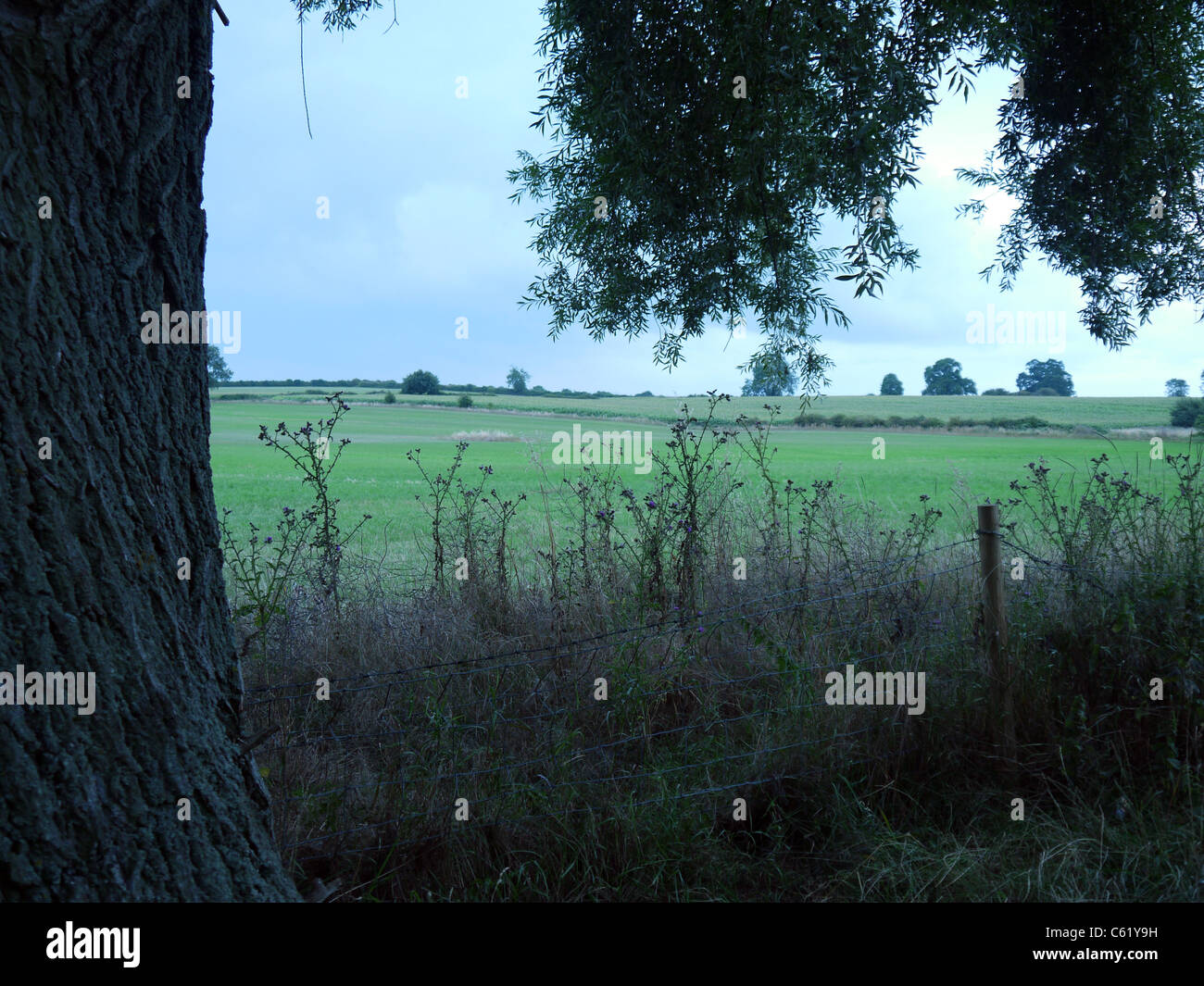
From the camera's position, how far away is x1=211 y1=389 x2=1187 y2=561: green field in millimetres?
12594

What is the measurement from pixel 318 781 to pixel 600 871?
1409 millimetres

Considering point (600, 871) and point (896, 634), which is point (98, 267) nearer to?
point (600, 871)

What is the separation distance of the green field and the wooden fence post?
188 centimetres

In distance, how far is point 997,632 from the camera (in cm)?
434

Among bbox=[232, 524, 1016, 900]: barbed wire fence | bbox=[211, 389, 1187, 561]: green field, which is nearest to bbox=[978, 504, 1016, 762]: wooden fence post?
bbox=[232, 524, 1016, 900]: barbed wire fence

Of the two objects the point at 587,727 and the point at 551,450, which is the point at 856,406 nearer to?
the point at 551,450

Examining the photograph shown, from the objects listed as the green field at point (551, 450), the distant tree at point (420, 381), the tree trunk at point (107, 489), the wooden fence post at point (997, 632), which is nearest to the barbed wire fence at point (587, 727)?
the wooden fence post at point (997, 632)

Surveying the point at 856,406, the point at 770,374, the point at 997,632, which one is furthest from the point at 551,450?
the point at 856,406

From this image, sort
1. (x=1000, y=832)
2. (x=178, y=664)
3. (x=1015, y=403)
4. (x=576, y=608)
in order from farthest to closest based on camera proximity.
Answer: (x=1015, y=403) → (x=576, y=608) → (x=1000, y=832) → (x=178, y=664)

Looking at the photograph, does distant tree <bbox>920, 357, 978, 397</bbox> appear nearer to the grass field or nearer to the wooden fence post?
the grass field

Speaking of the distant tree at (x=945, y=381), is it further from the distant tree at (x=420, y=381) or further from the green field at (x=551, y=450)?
the distant tree at (x=420, y=381)

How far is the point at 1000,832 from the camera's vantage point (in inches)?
149

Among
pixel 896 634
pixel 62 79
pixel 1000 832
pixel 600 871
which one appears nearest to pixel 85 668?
pixel 62 79

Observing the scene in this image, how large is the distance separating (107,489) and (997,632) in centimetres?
406
